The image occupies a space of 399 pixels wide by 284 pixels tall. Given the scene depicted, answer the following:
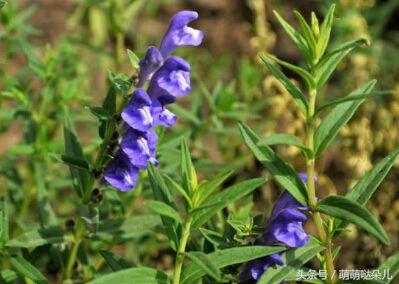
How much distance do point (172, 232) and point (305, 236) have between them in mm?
563

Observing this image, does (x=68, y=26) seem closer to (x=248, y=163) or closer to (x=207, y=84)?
(x=207, y=84)

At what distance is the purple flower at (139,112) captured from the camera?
2.71m

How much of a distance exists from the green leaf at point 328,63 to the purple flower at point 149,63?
2.23ft

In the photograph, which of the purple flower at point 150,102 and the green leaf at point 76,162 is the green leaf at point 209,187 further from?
the green leaf at point 76,162

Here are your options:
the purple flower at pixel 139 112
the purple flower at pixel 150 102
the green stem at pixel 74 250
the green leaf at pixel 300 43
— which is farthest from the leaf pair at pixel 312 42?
the green stem at pixel 74 250

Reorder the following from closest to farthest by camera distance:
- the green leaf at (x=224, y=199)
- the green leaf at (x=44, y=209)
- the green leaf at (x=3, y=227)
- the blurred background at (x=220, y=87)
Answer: the green leaf at (x=224, y=199), the green leaf at (x=3, y=227), the green leaf at (x=44, y=209), the blurred background at (x=220, y=87)

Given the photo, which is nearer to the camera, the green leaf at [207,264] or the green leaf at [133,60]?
the green leaf at [207,264]

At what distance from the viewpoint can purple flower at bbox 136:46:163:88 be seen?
2763 millimetres

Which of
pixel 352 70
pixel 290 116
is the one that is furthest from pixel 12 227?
pixel 352 70

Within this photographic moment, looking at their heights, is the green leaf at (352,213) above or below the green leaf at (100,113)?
below

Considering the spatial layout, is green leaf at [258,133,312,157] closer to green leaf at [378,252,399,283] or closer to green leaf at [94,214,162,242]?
green leaf at [378,252,399,283]

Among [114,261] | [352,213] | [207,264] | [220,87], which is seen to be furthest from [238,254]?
[220,87]

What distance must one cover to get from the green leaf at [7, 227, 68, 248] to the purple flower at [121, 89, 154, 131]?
0.85m

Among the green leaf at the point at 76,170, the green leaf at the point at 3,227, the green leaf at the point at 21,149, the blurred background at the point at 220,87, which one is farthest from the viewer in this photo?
the blurred background at the point at 220,87
